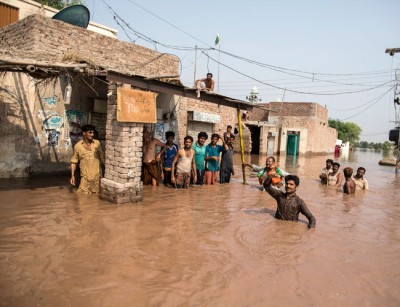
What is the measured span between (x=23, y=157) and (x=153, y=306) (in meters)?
6.83

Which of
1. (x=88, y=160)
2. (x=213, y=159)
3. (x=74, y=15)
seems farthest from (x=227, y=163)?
(x=74, y=15)

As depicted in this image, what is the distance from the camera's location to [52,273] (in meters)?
3.41

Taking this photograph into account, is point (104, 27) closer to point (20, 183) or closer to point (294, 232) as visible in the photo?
point (20, 183)

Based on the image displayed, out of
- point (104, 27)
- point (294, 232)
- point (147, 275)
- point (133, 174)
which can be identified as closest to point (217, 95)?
point (133, 174)

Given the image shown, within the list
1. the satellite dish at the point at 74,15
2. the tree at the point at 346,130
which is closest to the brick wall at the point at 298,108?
the satellite dish at the point at 74,15

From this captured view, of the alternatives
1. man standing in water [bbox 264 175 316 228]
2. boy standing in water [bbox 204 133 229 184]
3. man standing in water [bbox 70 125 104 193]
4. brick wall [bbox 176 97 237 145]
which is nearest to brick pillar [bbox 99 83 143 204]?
man standing in water [bbox 70 125 104 193]

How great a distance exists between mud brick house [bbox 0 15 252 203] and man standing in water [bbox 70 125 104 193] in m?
0.43

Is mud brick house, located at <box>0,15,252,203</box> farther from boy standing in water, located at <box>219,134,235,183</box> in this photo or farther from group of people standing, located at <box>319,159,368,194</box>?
group of people standing, located at <box>319,159,368,194</box>

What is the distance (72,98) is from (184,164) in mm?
3812

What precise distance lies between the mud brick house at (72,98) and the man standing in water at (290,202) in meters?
2.78

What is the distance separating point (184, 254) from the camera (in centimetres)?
416

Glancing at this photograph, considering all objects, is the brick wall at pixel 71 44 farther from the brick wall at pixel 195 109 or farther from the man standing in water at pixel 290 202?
the man standing in water at pixel 290 202

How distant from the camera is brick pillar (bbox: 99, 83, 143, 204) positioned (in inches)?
251

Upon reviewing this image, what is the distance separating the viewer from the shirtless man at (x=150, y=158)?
8203 mm
